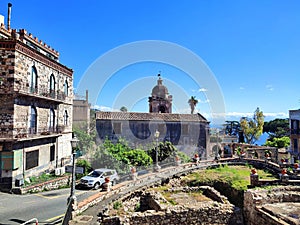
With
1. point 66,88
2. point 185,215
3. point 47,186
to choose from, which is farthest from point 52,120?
point 185,215

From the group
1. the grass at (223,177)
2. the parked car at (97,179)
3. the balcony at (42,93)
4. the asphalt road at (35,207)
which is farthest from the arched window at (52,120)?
the grass at (223,177)

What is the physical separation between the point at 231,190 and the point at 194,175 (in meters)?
3.63

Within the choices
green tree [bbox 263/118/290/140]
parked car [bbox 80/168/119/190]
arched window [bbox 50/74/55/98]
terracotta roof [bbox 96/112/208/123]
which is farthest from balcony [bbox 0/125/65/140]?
green tree [bbox 263/118/290/140]

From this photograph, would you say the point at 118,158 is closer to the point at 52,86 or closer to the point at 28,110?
the point at 28,110

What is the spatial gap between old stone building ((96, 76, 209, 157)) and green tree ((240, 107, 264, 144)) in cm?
1193

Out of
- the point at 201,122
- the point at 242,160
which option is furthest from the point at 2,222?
the point at 201,122

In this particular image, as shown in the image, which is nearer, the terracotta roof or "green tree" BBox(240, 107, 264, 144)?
the terracotta roof

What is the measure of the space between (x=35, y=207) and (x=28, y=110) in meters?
9.50

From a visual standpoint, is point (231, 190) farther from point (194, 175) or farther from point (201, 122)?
point (201, 122)

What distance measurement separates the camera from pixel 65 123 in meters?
28.2

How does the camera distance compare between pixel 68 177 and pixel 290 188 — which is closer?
pixel 290 188

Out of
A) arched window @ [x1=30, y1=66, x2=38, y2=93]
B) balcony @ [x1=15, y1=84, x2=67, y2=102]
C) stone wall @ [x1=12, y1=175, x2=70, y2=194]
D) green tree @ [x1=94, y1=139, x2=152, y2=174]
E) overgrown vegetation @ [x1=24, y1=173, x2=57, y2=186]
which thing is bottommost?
stone wall @ [x1=12, y1=175, x2=70, y2=194]

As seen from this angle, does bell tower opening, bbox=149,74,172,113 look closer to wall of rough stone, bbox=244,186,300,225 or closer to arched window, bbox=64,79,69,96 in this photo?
arched window, bbox=64,79,69,96

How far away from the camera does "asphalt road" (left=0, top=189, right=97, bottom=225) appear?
1163cm
